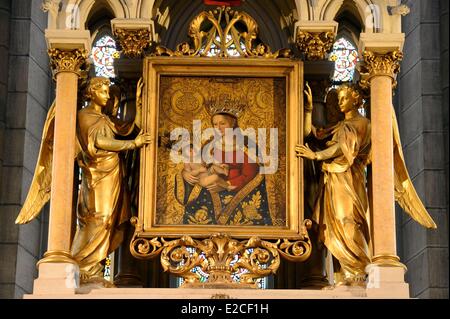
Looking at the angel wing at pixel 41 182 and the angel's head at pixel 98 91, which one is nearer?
the angel wing at pixel 41 182

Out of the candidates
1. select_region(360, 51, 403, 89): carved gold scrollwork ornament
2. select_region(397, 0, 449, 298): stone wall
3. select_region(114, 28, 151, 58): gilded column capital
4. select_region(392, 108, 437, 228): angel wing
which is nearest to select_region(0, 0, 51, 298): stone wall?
select_region(114, 28, 151, 58): gilded column capital

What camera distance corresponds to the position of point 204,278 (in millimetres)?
16359

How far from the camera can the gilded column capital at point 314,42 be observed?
15531mm

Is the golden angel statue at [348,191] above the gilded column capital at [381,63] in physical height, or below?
below

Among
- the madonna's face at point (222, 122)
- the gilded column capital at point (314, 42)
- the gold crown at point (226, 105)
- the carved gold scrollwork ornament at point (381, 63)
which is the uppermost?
the gilded column capital at point (314, 42)

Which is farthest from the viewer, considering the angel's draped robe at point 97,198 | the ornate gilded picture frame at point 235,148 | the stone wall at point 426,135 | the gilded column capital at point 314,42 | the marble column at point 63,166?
the stone wall at point 426,135

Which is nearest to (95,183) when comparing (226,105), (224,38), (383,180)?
(226,105)

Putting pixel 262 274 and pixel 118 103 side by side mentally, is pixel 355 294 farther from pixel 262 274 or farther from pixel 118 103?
pixel 118 103

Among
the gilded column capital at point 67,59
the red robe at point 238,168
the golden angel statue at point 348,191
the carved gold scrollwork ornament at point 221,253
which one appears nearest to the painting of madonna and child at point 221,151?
the red robe at point 238,168

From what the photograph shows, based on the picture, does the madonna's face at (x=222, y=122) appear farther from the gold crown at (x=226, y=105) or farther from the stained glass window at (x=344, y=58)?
the stained glass window at (x=344, y=58)

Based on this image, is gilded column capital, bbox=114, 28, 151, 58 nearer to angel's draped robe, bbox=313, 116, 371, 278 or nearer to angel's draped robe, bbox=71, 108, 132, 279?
angel's draped robe, bbox=71, 108, 132, 279

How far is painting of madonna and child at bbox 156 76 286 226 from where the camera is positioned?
15.4m

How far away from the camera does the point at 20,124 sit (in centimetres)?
1872

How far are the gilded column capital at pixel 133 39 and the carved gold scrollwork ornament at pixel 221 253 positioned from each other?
1594mm
